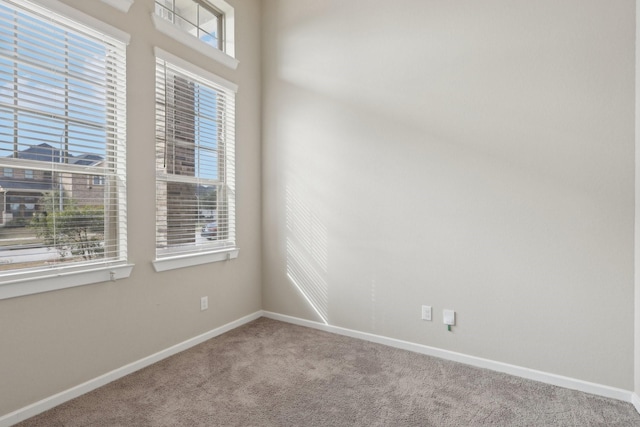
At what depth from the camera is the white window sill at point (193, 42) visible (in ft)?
8.43

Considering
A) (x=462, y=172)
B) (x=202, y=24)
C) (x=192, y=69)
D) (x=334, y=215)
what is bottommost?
(x=334, y=215)

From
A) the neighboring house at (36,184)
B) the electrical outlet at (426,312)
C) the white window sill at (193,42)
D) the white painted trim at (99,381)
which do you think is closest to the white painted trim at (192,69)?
the white window sill at (193,42)

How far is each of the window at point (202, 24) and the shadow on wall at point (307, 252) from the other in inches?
53.9

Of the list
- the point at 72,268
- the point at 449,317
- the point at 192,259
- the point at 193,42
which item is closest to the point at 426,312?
the point at 449,317

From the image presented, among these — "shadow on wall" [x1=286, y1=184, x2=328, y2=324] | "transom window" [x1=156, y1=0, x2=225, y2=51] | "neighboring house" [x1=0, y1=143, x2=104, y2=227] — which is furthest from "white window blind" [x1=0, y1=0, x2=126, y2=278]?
"shadow on wall" [x1=286, y1=184, x2=328, y2=324]

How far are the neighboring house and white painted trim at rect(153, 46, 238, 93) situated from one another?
3.03 feet

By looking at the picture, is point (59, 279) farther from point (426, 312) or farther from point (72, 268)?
point (426, 312)

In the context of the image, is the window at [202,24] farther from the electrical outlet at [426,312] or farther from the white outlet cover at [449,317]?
the white outlet cover at [449,317]

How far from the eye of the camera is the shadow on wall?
3.24 meters

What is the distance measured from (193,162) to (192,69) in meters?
0.75

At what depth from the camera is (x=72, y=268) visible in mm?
2148

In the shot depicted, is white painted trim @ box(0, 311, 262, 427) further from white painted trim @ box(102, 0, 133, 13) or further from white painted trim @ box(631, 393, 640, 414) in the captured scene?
white painted trim @ box(631, 393, 640, 414)

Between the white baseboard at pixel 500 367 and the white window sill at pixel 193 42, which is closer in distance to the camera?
the white baseboard at pixel 500 367

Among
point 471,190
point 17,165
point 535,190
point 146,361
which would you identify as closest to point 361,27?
point 471,190
